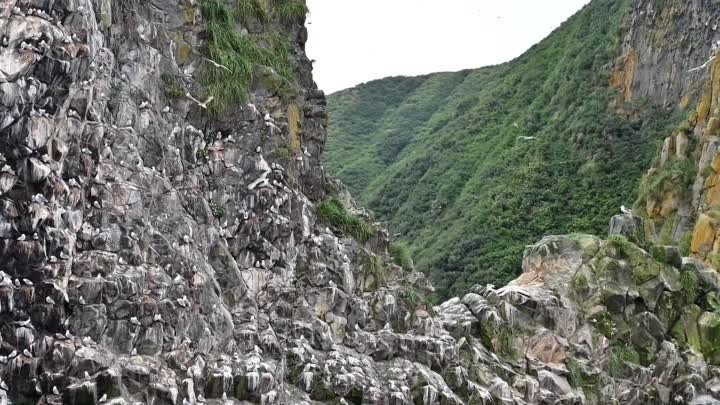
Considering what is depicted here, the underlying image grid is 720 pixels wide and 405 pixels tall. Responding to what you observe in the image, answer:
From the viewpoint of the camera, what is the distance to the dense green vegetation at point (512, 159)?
65438 millimetres

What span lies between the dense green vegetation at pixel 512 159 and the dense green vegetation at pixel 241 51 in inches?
1248

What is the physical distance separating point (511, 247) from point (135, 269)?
45614mm

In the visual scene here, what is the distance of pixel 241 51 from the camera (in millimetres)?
27078

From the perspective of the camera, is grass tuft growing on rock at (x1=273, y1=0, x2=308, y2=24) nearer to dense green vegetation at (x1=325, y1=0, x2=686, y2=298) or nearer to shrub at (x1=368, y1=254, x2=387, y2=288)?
shrub at (x1=368, y1=254, x2=387, y2=288)

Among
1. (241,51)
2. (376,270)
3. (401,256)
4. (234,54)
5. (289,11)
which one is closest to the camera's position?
(234,54)

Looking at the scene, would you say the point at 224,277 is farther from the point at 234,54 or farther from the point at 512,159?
the point at 512,159

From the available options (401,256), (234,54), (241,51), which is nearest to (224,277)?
(234,54)

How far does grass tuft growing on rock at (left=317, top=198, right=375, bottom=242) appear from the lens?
2675 centimetres

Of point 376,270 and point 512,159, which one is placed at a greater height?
point 512,159

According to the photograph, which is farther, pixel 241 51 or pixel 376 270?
pixel 241 51

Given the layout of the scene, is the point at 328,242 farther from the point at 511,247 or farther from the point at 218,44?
the point at 511,247

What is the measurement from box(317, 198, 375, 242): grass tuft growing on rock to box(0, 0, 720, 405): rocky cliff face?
16.3 inches

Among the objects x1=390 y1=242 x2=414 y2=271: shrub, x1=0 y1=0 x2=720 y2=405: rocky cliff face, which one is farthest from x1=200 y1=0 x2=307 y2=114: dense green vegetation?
x1=390 y1=242 x2=414 y2=271: shrub

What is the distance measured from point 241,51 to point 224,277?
308 inches
